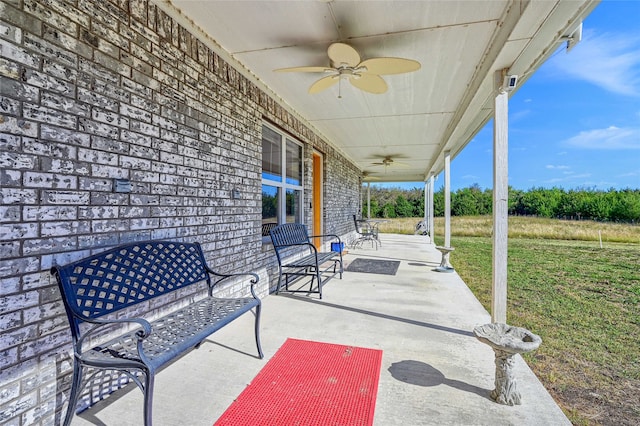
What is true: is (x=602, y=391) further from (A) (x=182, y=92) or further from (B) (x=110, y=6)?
(B) (x=110, y=6)

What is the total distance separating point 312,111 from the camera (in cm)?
508

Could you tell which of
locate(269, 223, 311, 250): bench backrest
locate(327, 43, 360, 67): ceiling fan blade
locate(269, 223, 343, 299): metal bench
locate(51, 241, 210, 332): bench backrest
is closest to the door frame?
locate(269, 223, 343, 299): metal bench

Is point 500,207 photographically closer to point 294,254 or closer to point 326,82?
point 326,82

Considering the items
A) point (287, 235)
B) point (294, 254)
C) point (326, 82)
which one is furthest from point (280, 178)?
point (326, 82)

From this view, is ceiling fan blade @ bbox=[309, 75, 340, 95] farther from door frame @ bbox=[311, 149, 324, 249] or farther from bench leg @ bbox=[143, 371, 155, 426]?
door frame @ bbox=[311, 149, 324, 249]

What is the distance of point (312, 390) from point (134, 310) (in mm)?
1323

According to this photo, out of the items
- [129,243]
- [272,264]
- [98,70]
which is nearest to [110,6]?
[98,70]

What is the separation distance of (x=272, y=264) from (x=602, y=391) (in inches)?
135

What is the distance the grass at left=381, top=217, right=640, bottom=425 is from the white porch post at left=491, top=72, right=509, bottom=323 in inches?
19.0

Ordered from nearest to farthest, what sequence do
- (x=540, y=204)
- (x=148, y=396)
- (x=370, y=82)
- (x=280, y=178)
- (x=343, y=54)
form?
(x=148, y=396), (x=343, y=54), (x=370, y=82), (x=280, y=178), (x=540, y=204)

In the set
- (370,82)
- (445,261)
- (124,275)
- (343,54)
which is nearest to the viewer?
(124,275)

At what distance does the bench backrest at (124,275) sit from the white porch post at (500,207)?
8.50 feet

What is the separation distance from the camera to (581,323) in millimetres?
3451

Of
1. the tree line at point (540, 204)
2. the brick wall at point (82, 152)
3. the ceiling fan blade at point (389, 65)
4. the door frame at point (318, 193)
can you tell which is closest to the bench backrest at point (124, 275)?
the brick wall at point (82, 152)
